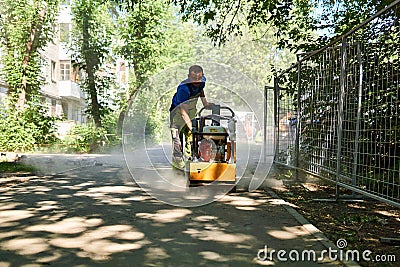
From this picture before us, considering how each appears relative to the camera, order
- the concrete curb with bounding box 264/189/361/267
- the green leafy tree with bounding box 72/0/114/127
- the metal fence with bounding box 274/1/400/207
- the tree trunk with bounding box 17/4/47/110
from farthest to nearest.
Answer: the green leafy tree with bounding box 72/0/114/127, the tree trunk with bounding box 17/4/47/110, the metal fence with bounding box 274/1/400/207, the concrete curb with bounding box 264/189/361/267

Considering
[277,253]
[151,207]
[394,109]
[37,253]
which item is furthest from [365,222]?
[37,253]

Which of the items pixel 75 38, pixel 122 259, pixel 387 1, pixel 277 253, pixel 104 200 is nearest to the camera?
pixel 122 259

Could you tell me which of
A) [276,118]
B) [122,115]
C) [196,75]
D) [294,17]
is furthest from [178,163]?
[122,115]

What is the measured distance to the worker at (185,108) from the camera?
8.35 m

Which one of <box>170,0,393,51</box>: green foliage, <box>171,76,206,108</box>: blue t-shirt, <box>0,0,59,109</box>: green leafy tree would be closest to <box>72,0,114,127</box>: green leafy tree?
<box>0,0,59,109</box>: green leafy tree

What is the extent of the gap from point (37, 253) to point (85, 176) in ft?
21.6

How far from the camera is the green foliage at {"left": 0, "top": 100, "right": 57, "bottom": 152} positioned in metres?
20.4

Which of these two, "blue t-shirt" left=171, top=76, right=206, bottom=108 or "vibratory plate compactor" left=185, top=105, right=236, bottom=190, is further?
"blue t-shirt" left=171, top=76, right=206, bottom=108

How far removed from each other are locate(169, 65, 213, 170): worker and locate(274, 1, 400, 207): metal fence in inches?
78.5

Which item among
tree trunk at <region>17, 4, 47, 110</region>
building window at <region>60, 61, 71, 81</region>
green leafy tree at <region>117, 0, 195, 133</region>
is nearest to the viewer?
tree trunk at <region>17, 4, 47, 110</region>

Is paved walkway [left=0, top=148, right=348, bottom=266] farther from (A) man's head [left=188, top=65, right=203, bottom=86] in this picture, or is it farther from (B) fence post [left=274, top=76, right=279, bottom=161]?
(B) fence post [left=274, top=76, right=279, bottom=161]

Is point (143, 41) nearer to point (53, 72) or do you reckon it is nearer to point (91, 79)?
point (91, 79)

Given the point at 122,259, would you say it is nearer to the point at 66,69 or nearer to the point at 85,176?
the point at 85,176

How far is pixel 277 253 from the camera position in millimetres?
4688
